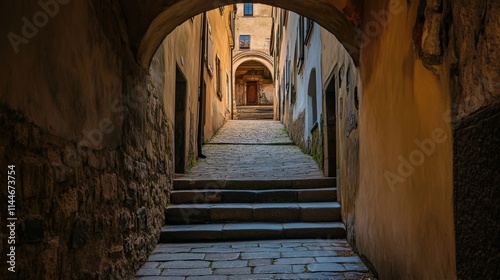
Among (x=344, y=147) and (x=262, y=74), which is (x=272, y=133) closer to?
(x=344, y=147)

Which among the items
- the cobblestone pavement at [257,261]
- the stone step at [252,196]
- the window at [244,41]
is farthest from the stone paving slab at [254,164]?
the window at [244,41]

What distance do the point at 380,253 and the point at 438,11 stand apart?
1.84m

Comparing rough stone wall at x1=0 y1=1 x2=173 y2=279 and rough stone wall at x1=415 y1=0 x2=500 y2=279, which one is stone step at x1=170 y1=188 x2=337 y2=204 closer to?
rough stone wall at x1=0 y1=1 x2=173 y2=279

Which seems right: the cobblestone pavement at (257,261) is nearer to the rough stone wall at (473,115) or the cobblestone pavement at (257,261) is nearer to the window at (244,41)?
the rough stone wall at (473,115)

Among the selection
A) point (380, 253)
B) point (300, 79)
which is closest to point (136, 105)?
point (380, 253)

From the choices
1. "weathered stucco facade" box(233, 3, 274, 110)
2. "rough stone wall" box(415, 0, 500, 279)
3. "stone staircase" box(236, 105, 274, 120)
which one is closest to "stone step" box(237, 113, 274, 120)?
"stone staircase" box(236, 105, 274, 120)

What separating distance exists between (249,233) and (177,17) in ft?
7.92

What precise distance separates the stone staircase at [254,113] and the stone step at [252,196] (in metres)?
15.8

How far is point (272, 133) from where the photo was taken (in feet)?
41.5

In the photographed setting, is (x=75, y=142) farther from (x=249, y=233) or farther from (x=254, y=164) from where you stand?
A: (x=254, y=164)

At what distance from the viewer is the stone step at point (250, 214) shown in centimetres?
472

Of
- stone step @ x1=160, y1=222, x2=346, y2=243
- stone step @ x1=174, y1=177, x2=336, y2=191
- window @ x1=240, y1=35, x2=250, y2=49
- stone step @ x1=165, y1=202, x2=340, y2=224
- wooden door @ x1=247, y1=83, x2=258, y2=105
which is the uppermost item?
window @ x1=240, y1=35, x2=250, y2=49

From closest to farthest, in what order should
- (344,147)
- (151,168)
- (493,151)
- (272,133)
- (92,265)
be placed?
(493,151) < (92,265) < (151,168) < (344,147) < (272,133)

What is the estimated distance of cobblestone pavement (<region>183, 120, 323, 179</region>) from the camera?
248 inches
